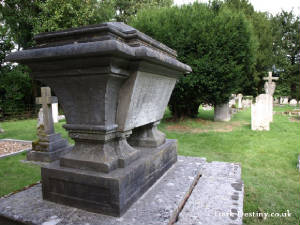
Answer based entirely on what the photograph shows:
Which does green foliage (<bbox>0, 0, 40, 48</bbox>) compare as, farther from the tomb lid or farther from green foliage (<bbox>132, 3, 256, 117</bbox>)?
the tomb lid

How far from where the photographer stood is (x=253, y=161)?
524cm

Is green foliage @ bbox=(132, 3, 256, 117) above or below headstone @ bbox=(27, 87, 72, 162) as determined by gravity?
above

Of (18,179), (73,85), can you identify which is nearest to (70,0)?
(18,179)

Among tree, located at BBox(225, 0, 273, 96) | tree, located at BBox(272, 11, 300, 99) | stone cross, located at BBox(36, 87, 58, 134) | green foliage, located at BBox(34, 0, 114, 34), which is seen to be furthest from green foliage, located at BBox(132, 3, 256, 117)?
tree, located at BBox(272, 11, 300, 99)

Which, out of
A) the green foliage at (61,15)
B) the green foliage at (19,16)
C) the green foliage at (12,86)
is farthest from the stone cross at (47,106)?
the green foliage at (12,86)

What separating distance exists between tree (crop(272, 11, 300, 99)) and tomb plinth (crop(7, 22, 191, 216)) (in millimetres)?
29293

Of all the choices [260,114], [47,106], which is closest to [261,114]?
[260,114]

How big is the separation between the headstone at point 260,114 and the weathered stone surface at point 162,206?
6.31 m

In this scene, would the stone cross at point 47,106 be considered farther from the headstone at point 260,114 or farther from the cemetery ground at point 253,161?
the headstone at point 260,114

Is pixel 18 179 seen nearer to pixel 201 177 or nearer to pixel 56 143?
pixel 56 143

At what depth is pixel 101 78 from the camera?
2104 millimetres

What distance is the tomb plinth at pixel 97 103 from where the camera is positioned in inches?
81.2

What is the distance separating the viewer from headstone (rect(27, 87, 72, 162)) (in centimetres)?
525

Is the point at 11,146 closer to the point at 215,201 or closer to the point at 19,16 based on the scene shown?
the point at 215,201
